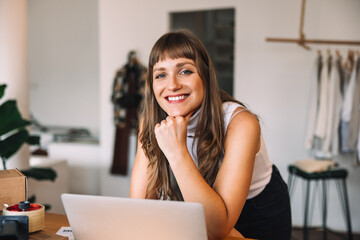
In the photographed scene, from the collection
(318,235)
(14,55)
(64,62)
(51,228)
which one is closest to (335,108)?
(318,235)

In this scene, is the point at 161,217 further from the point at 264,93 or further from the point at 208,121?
the point at 264,93

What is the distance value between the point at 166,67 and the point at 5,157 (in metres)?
1.38

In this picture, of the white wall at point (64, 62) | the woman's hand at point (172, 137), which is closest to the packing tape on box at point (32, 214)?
the woman's hand at point (172, 137)

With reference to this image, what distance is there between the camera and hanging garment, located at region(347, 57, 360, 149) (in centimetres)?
318

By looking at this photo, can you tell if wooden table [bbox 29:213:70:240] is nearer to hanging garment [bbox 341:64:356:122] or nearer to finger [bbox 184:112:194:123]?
finger [bbox 184:112:194:123]

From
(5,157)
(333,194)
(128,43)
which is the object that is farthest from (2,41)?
(333,194)

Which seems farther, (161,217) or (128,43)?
(128,43)

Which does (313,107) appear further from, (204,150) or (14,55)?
(14,55)

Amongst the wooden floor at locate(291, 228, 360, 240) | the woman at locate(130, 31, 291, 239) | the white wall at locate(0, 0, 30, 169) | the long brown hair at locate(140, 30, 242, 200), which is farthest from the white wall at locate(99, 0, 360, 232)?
the long brown hair at locate(140, 30, 242, 200)

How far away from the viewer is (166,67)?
52.0 inches

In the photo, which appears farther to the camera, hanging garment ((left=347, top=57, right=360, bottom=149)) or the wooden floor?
the wooden floor

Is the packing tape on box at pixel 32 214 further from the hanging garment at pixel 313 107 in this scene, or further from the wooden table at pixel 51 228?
the hanging garment at pixel 313 107

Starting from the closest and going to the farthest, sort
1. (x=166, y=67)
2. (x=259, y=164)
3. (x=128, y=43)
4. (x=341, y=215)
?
1. (x=166, y=67)
2. (x=259, y=164)
3. (x=341, y=215)
4. (x=128, y=43)

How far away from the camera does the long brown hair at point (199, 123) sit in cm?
132
